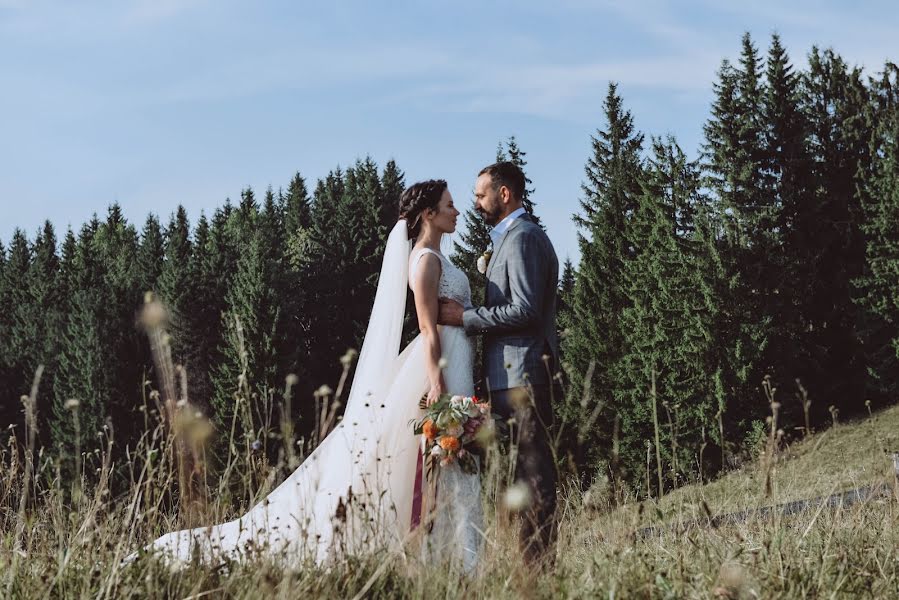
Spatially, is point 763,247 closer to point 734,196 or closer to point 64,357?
point 734,196

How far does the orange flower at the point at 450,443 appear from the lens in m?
4.29

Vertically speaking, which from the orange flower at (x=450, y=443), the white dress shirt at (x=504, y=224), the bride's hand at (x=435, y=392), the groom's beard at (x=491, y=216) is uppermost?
the groom's beard at (x=491, y=216)

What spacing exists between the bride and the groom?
9.2 inches

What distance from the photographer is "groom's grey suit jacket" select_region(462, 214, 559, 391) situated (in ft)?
A: 14.4

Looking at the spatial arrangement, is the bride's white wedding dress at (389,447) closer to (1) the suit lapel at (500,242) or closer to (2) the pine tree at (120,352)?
(1) the suit lapel at (500,242)

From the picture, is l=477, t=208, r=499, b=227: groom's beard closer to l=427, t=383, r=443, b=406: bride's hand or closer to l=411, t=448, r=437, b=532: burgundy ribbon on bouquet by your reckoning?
l=427, t=383, r=443, b=406: bride's hand

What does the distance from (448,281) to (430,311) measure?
23cm

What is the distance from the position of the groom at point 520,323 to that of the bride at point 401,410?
23cm

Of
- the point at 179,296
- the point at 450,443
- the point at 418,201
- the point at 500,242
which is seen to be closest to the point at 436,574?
the point at 450,443

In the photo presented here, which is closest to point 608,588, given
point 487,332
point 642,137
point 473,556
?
point 473,556

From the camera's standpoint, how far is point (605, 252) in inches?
1613

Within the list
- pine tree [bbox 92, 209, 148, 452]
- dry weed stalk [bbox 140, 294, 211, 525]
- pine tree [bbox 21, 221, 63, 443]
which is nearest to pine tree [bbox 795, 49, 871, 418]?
pine tree [bbox 92, 209, 148, 452]

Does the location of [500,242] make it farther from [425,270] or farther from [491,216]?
[425,270]

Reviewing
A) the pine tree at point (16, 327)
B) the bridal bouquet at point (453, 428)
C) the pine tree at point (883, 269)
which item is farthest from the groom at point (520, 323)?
the pine tree at point (883, 269)
